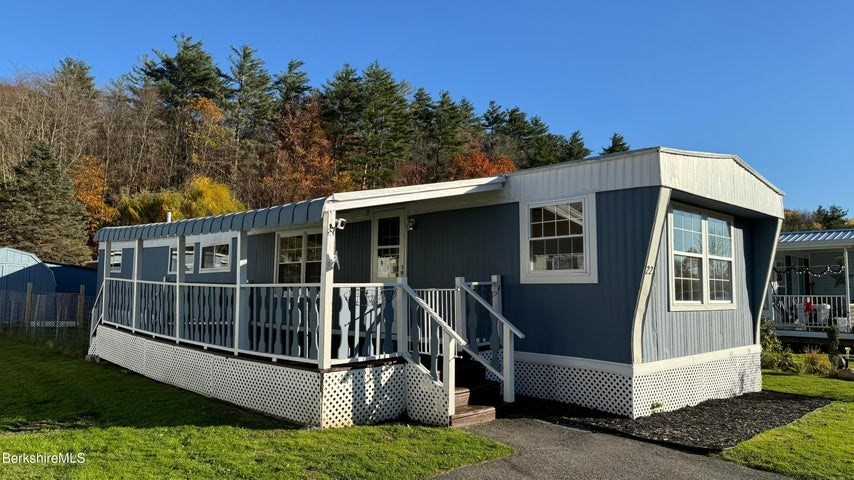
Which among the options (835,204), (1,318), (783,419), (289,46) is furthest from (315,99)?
(835,204)

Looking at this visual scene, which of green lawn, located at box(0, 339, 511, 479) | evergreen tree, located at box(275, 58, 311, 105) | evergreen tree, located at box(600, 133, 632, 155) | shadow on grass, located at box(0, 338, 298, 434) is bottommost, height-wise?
shadow on grass, located at box(0, 338, 298, 434)

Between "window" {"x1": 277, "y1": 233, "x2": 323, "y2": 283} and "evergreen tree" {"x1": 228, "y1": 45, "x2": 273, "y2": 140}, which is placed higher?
"evergreen tree" {"x1": 228, "y1": 45, "x2": 273, "y2": 140}

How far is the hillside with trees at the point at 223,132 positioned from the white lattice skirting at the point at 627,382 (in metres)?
21.6

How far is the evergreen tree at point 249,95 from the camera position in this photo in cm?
2925

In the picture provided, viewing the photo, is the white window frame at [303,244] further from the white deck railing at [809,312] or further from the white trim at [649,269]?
the white deck railing at [809,312]

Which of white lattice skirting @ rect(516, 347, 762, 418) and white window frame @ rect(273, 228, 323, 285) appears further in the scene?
white window frame @ rect(273, 228, 323, 285)

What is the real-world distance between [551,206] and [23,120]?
3018 centimetres

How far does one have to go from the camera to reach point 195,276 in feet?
42.8

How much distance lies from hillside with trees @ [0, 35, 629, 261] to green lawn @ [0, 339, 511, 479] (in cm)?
2136

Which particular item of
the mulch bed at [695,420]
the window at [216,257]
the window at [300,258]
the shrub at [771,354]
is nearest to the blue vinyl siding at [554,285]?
the mulch bed at [695,420]

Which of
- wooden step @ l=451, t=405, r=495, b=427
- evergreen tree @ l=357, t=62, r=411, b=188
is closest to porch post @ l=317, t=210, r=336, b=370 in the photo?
wooden step @ l=451, t=405, r=495, b=427

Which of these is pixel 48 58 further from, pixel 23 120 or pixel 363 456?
pixel 363 456

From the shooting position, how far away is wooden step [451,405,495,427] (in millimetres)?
5727

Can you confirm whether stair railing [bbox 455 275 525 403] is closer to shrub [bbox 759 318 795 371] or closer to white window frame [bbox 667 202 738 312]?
white window frame [bbox 667 202 738 312]
